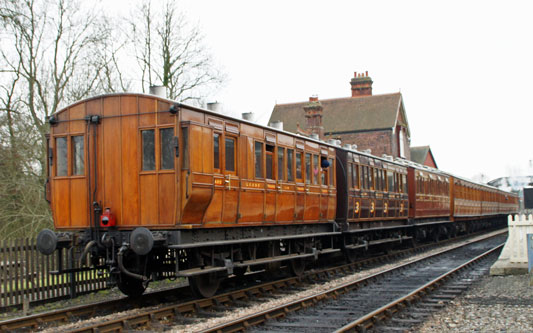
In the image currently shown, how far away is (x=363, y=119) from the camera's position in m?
49.9

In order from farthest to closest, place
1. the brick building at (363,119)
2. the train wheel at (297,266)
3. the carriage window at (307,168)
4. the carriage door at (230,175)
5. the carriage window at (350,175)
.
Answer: the brick building at (363,119)
the carriage window at (350,175)
the carriage window at (307,168)
the train wheel at (297,266)
the carriage door at (230,175)

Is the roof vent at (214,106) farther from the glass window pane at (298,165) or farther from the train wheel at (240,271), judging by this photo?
the train wheel at (240,271)

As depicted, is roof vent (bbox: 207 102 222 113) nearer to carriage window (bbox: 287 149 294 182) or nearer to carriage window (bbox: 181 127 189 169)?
carriage window (bbox: 181 127 189 169)

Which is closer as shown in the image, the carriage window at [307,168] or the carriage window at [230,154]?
the carriage window at [230,154]

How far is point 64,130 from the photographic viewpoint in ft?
36.3

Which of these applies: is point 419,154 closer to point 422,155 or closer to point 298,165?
point 422,155

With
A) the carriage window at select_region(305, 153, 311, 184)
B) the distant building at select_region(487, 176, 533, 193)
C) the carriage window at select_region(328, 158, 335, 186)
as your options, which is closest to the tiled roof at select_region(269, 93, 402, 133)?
the distant building at select_region(487, 176, 533, 193)

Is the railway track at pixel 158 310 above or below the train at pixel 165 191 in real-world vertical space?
below

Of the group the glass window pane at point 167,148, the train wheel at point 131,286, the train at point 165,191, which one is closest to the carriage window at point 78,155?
the train at point 165,191

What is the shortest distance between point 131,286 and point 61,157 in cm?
275

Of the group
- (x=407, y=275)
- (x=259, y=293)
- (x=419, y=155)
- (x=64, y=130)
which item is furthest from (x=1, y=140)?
(x=419, y=155)

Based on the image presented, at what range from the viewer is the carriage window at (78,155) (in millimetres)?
10898

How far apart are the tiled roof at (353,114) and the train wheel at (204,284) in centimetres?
3887

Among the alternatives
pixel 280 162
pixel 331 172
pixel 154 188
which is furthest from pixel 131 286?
pixel 331 172
